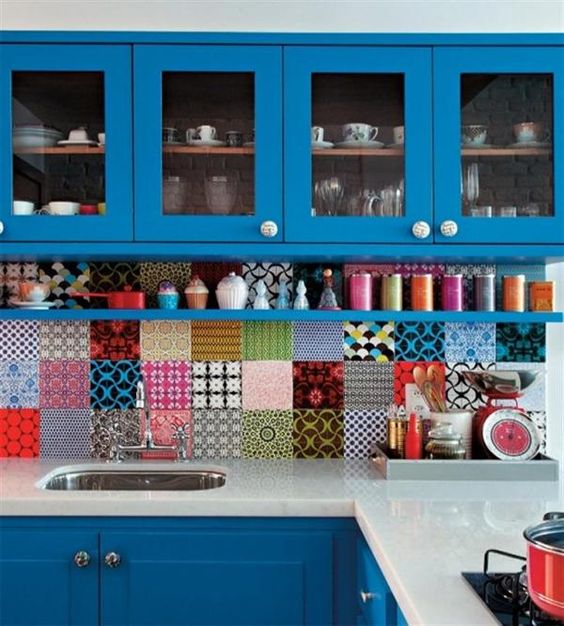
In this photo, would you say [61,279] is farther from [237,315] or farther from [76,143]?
[237,315]

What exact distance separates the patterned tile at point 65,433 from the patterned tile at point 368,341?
0.94m

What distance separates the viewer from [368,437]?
8.59ft

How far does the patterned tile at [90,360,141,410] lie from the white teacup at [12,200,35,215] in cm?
59

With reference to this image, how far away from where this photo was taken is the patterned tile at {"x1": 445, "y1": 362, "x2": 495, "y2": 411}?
2.61 meters

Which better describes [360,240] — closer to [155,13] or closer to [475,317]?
[475,317]

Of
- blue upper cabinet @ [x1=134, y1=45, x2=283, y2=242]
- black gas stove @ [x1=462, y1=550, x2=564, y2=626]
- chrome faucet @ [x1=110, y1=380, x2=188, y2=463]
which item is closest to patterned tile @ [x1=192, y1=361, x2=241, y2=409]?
chrome faucet @ [x1=110, y1=380, x2=188, y2=463]

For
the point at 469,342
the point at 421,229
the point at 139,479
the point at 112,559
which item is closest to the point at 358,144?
the point at 421,229

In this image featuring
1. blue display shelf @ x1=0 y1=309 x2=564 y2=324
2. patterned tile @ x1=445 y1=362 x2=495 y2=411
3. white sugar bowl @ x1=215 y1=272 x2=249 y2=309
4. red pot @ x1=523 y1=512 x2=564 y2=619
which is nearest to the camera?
red pot @ x1=523 y1=512 x2=564 y2=619

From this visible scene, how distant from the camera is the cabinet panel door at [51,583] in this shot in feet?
6.64

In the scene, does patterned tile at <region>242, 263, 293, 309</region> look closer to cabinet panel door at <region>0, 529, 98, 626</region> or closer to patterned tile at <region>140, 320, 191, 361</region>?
patterned tile at <region>140, 320, 191, 361</region>

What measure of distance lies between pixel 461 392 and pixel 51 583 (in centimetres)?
144

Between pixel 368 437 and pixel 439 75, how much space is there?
121cm

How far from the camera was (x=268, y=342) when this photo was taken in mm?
2621

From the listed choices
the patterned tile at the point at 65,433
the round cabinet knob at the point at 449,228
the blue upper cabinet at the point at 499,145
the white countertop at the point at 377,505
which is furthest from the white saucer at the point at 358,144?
the patterned tile at the point at 65,433
